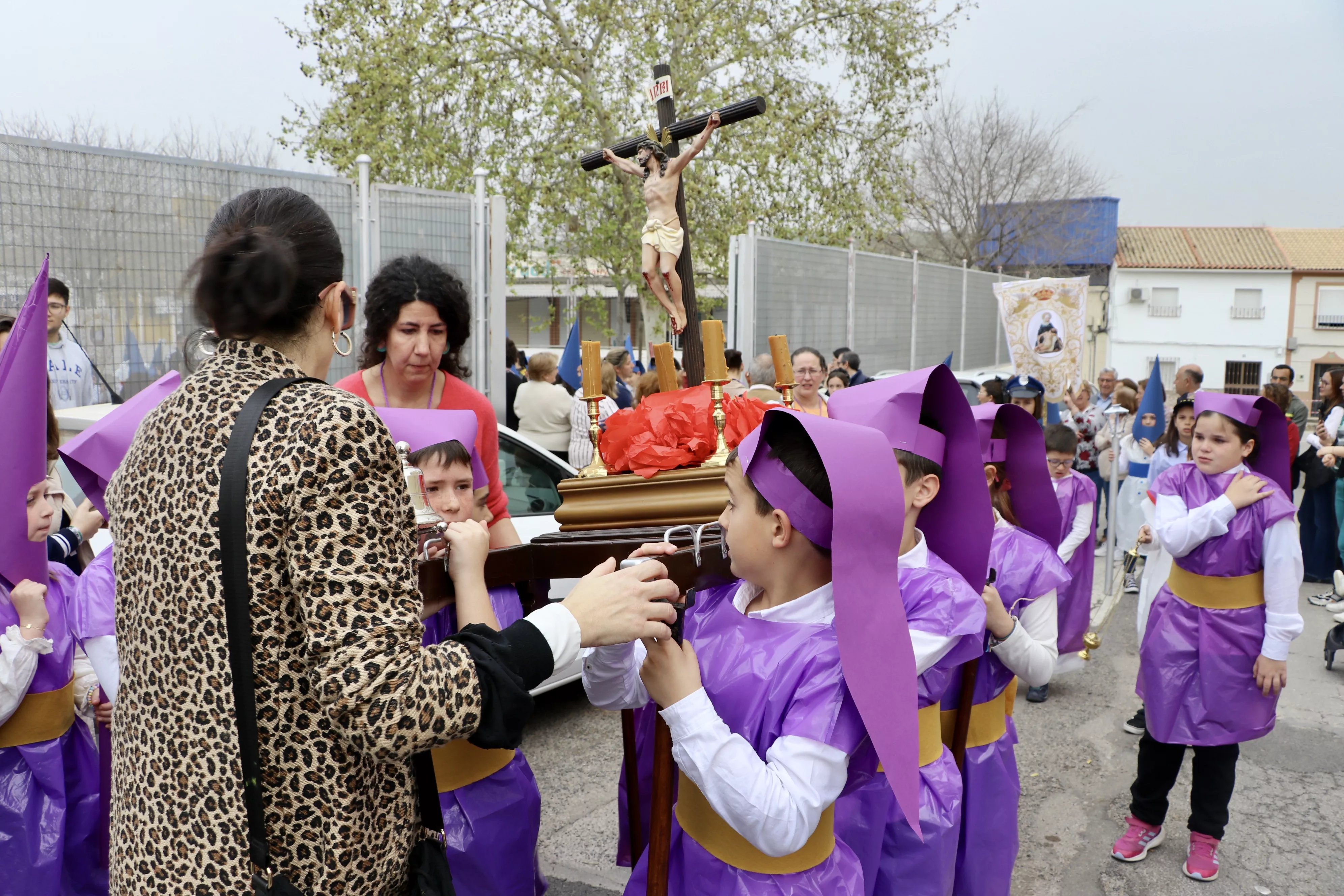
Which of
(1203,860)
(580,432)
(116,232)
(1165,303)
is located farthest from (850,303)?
(1165,303)

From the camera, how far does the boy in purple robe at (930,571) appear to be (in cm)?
241

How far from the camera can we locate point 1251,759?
5.19 metres

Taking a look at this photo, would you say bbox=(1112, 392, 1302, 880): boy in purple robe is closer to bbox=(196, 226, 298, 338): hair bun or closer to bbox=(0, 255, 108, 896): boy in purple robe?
bbox=(196, 226, 298, 338): hair bun

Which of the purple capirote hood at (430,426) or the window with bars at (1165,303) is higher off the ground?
the window with bars at (1165,303)

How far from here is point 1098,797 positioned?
15.7 feet

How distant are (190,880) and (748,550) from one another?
1054 millimetres

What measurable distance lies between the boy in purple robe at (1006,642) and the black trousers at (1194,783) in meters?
1.06

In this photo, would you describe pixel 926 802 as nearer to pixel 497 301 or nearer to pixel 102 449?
pixel 102 449

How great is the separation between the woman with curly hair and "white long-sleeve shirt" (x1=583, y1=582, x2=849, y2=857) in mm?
1314

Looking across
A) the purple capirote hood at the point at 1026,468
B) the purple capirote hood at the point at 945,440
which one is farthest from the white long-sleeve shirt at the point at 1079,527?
the purple capirote hood at the point at 945,440

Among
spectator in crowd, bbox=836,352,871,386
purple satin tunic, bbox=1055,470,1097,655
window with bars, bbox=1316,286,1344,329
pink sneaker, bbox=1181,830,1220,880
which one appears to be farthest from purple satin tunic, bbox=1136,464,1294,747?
window with bars, bbox=1316,286,1344,329

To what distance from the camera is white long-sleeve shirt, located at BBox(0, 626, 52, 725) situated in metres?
2.64

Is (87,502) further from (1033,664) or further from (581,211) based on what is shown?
(581,211)

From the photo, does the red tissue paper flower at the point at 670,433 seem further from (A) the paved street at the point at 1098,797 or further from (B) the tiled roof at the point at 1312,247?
(B) the tiled roof at the point at 1312,247
